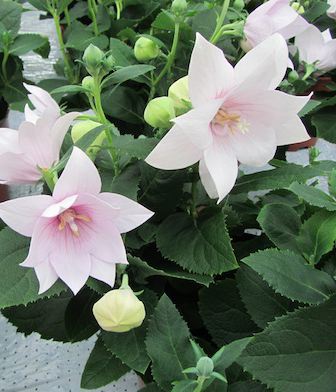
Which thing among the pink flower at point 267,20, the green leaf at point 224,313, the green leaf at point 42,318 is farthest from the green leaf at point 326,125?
the green leaf at point 42,318

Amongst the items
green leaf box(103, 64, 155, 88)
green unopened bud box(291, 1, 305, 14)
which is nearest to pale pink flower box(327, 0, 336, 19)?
green unopened bud box(291, 1, 305, 14)

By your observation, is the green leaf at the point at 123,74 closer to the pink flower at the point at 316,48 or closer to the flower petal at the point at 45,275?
the flower petal at the point at 45,275

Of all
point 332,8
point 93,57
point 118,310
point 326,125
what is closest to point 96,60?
point 93,57

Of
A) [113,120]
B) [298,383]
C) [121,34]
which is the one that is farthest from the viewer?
[121,34]

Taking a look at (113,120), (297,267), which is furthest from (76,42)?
(297,267)

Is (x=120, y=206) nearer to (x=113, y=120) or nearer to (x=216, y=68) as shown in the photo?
(x=216, y=68)
